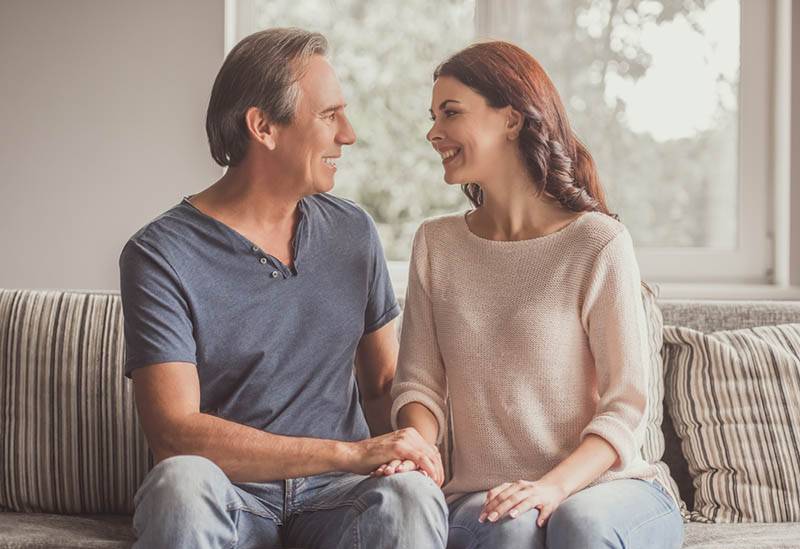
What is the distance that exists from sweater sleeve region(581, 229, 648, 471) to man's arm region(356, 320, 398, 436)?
17.3 inches

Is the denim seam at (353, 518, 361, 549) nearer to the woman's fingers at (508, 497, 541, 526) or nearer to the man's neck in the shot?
the woman's fingers at (508, 497, 541, 526)

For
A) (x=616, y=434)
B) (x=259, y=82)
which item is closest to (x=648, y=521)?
(x=616, y=434)

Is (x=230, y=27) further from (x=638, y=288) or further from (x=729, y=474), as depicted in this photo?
(x=729, y=474)

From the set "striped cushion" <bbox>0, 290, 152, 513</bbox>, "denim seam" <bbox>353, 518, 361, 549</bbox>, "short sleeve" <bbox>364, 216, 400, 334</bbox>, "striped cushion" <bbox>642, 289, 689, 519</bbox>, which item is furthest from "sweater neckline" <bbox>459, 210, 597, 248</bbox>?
"striped cushion" <bbox>0, 290, 152, 513</bbox>

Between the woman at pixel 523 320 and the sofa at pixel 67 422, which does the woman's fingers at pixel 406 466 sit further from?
the sofa at pixel 67 422

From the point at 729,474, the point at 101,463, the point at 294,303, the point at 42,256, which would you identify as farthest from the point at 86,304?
the point at 729,474

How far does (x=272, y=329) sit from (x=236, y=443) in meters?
0.25

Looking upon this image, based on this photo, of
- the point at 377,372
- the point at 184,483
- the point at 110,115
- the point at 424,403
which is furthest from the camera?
the point at 110,115

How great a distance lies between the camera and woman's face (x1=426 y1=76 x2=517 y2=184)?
190 cm

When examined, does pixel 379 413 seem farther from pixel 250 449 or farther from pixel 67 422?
pixel 67 422

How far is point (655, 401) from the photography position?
2188mm

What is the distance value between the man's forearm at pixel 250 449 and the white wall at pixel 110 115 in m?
1.25

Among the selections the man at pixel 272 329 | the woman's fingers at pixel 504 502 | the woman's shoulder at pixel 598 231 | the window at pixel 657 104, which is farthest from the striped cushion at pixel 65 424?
the window at pixel 657 104

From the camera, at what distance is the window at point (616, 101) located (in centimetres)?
295
